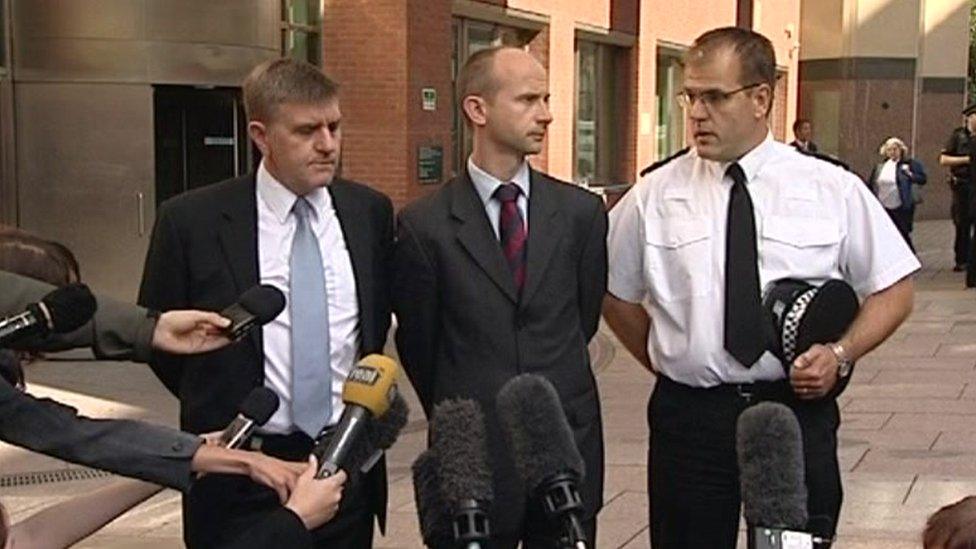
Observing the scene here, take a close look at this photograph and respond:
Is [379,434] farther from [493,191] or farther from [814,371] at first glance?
[814,371]

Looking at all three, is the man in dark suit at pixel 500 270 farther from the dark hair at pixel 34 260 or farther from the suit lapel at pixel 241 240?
the dark hair at pixel 34 260

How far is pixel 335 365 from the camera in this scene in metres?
3.91

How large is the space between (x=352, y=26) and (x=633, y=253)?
10.3 meters

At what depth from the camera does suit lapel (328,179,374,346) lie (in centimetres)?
397

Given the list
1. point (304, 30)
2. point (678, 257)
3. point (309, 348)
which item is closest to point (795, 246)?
point (678, 257)

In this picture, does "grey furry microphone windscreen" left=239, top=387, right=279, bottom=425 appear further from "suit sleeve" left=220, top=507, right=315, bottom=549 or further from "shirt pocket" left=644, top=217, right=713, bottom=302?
"shirt pocket" left=644, top=217, right=713, bottom=302

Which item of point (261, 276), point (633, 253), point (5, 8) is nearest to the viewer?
point (261, 276)

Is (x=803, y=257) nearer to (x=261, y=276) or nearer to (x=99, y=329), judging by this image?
(x=261, y=276)

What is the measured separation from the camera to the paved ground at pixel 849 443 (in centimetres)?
697

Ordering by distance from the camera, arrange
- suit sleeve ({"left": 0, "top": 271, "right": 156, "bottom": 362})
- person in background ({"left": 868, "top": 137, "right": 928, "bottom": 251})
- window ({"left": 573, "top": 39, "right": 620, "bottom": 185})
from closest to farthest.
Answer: suit sleeve ({"left": 0, "top": 271, "right": 156, "bottom": 362})
person in background ({"left": 868, "top": 137, "right": 928, "bottom": 251})
window ({"left": 573, "top": 39, "right": 620, "bottom": 185})

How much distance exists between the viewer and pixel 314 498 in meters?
2.62

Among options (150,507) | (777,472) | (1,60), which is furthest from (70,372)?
(777,472)

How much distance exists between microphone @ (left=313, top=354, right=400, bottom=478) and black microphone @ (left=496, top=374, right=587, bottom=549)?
0.87 ft

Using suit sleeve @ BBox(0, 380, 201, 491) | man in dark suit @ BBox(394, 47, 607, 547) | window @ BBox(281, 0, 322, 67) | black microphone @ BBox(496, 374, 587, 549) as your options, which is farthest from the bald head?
window @ BBox(281, 0, 322, 67)
